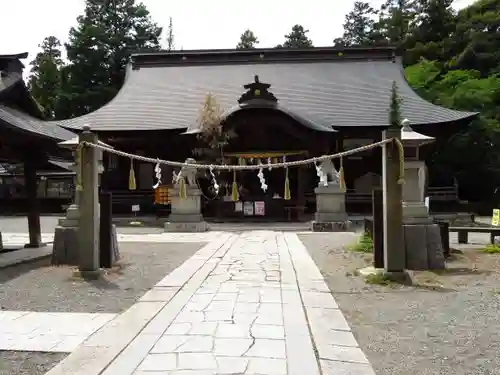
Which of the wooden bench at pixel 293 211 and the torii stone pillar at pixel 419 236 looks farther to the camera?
the wooden bench at pixel 293 211

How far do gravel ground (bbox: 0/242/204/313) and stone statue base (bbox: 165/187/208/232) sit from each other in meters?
5.24

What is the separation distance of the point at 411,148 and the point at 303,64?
66.1 ft

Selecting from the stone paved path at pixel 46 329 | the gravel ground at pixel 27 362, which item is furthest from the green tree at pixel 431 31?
the gravel ground at pixel 27 362

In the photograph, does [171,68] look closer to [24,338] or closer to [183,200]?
[183,200]

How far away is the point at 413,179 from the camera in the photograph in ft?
28.0

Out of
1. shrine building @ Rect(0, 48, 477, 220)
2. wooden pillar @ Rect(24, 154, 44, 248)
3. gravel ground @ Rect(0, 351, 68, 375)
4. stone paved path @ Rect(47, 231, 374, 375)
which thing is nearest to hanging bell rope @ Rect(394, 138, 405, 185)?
stone paved path @ Rect(47, 231, 374, 375)

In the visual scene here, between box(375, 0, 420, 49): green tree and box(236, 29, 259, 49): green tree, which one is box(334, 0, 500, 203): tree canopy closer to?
box(375, 0, 420, 49): green tree

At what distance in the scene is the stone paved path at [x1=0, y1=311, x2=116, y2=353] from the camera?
159 inches

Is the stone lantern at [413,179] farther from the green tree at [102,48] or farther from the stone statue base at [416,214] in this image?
the green tree at [102,48]

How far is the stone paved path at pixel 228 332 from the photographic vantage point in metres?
3.55

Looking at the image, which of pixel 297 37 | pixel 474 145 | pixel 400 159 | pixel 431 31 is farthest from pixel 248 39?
pixel 400 159

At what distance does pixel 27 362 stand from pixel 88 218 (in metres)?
3.36

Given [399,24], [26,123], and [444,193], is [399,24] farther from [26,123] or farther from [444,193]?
[26,123]

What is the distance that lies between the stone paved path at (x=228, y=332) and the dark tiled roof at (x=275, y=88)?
13.6 metres
